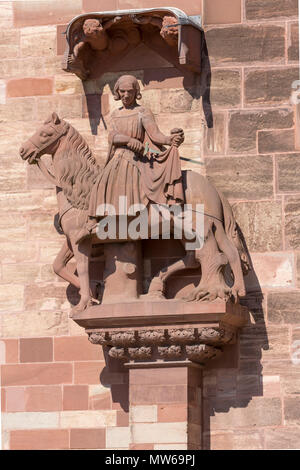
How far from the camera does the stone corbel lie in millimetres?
12750

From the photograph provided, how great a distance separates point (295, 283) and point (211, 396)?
100 cm

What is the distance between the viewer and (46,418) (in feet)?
42.2

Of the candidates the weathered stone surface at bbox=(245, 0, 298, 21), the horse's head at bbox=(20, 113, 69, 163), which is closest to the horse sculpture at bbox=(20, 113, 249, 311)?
the horse's head at bbox=(20, 113, 69, 163)

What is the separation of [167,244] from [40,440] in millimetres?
1688

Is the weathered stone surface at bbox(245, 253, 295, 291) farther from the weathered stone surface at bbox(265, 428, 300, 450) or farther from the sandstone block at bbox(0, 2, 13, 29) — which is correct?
the sandstone block at bbox(0, 2, 13, 29)

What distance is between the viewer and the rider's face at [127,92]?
1264 cm

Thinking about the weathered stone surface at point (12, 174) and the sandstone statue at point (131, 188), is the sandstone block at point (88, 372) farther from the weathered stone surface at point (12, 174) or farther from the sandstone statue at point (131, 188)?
the weathered stone surface at point (12, 174)

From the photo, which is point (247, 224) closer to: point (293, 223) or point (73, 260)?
point (293, 223)

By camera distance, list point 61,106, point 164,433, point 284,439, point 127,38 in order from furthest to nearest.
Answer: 1. point 61,106
2. point 127,38
3. point 284,439
4. point 164,433

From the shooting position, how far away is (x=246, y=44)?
1294 centimetres

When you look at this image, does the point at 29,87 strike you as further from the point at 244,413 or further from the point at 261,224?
the point at 244,413

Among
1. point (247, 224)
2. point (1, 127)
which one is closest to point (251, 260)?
point (247, 224)

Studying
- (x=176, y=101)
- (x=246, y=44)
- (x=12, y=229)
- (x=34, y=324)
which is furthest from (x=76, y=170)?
(x=246, y=44)

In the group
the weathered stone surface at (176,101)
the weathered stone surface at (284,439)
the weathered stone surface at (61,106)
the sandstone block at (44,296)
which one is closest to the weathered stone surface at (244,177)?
the weathered stone surface at (176,101)
